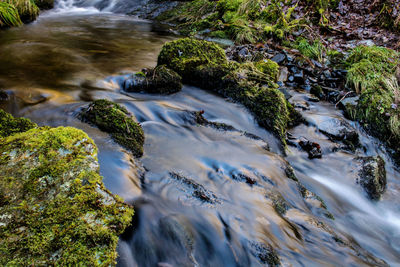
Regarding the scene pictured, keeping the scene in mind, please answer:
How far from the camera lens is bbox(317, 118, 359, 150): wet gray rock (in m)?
4.82

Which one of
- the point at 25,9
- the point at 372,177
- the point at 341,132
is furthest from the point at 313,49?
the point at 25,9

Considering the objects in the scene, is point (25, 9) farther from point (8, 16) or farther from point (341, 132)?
point (341, 132)

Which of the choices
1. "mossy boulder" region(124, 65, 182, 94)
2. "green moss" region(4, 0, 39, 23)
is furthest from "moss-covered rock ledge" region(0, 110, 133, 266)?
"green moss" region(4, 0, 39, 23)

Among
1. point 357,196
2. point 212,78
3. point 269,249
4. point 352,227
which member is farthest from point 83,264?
point 212,78

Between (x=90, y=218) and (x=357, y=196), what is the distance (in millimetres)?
3766

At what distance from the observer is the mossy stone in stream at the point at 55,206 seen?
1440 millimetres

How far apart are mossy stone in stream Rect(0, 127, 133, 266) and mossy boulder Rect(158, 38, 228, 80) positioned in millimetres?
3637

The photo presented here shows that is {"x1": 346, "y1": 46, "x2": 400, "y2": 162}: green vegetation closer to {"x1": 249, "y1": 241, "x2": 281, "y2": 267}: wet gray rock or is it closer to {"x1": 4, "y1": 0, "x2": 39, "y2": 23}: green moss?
{"x1": 249, "y1": 241, "x2": 281, "y2": 267}: wet gray rock

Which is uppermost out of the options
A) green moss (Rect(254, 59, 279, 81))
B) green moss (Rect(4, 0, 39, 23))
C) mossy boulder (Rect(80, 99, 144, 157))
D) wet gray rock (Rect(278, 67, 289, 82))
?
green moss (Rect(4, 0, 39, 23))

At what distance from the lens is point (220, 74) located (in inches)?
209

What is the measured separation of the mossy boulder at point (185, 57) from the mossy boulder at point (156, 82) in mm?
303

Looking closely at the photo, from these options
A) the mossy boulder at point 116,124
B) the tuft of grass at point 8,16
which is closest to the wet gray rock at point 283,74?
the mossy boulder at point 116,124

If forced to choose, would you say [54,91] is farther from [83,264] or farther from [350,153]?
[350,153]

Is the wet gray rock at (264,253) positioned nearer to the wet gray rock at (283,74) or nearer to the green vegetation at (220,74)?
the green vegetation at (220,74)
